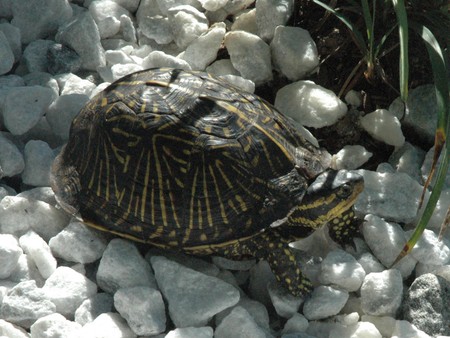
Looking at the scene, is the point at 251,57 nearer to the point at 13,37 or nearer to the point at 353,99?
the point at 353,99

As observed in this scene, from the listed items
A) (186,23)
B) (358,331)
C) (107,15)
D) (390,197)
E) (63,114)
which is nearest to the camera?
(358,331)

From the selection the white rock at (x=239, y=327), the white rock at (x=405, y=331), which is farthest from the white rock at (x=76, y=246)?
the white rock at (x=405, y=331)

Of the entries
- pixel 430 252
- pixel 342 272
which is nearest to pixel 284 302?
pixel 342 272

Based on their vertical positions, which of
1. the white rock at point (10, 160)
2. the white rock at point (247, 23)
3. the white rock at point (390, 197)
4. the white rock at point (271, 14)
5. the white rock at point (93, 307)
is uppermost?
the white rock at point (271, 14)

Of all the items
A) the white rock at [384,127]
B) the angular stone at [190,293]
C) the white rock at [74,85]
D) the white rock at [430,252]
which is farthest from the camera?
the white rock at [74,85]

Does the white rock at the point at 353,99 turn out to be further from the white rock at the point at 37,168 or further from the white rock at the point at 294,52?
the white rock at the point at 37,168

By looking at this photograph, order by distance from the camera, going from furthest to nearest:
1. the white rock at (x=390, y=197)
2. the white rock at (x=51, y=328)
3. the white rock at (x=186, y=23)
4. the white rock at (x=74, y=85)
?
the white rock at (x=186, y=23), the white rock at (x=74, y=85), the white rock at (x=390, y=197), the white rock at (x=51, y=328)

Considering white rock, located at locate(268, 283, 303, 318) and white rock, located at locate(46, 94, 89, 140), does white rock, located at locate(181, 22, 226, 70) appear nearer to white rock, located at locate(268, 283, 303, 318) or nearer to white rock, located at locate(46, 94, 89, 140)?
white rock, located at locate(46, 94, 89, 140)
